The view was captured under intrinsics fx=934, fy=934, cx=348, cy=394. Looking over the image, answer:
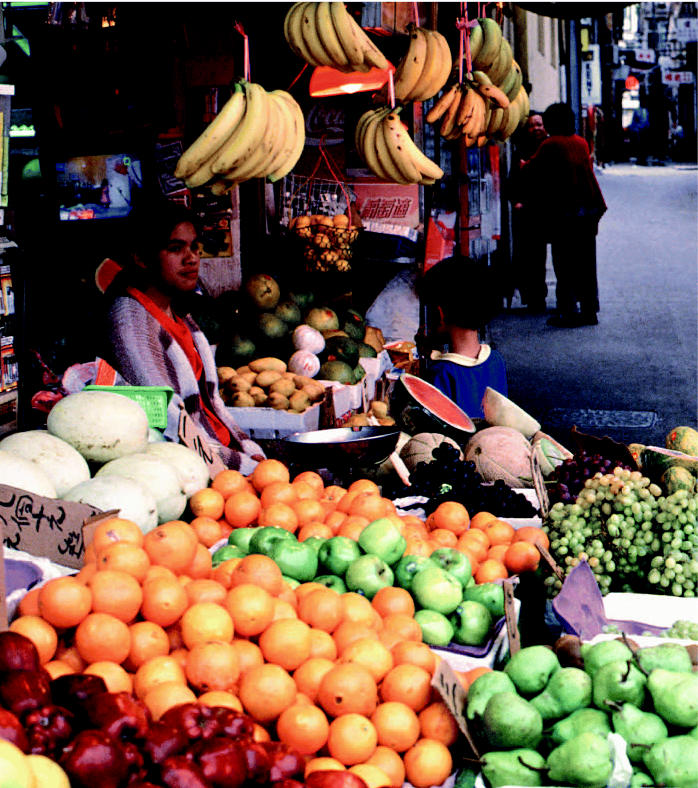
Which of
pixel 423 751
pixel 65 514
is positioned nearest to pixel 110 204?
pixel 65 514

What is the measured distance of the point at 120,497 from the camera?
9.17 feet

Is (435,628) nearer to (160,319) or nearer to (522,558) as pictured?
(522,558)

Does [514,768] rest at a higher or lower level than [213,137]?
lower

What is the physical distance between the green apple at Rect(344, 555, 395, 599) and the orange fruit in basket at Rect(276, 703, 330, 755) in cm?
64

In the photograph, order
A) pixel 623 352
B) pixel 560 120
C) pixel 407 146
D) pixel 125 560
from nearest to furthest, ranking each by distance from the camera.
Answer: pixel 125 560, pixel 407 146, pixel 623 352, pixel 560 120

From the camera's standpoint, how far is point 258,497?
3.38 m

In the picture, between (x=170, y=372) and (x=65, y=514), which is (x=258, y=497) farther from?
(x=170, y=372)

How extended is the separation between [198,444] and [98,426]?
524mm

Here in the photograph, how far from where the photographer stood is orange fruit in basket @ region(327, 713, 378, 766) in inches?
75.3

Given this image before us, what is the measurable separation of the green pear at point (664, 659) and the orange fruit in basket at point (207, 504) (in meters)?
1.51

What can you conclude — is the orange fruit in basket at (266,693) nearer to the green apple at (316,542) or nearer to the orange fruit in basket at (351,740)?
the orange fruit in basket at (351,740)

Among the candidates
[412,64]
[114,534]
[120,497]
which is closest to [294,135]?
[412,64]

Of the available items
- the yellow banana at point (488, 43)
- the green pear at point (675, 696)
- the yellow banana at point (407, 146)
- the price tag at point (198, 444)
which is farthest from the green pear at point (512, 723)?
the yellow banana at point (488, 43)

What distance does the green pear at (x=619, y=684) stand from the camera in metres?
1.95
